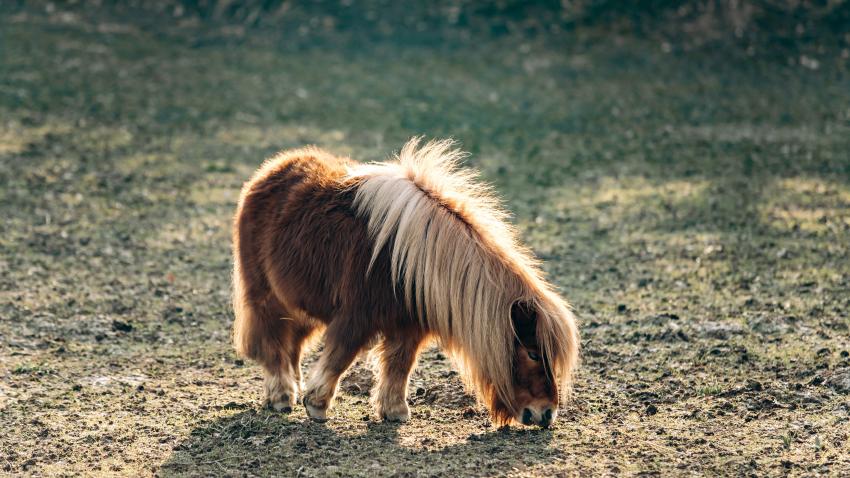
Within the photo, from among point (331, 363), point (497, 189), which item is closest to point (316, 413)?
point (331, 363)

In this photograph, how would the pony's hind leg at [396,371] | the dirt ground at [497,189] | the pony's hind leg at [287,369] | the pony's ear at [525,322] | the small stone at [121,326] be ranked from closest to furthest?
1. the pony's ear at [525,322]
2. the dirt ground at [497,189]
3. the pony's hind leg at [396,371]
4. the pony's hind leg at [287,369]
5. the small stone at [121,326]

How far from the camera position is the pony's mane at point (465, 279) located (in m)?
4.68

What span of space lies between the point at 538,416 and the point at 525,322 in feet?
1.51

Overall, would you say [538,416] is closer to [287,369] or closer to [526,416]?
[526,416]

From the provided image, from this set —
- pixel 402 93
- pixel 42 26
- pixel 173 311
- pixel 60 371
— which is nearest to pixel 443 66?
pixel 402 93

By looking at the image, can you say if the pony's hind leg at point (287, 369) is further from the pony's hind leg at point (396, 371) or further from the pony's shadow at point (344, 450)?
the pony's hind leg at point (396, 371)

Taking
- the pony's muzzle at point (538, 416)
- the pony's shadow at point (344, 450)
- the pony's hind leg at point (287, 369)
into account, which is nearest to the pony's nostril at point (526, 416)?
the pony's muzzle at point (538, 416)

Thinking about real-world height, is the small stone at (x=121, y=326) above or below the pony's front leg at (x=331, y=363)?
Result: below

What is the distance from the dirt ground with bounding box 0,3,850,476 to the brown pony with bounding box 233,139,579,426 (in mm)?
282

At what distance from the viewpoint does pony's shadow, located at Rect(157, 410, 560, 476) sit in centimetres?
454

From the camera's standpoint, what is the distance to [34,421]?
5160 millimetres

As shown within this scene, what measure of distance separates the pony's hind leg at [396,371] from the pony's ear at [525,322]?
0.58 metres

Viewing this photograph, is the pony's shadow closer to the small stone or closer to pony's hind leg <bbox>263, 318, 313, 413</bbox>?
pony's hind leg <bbox>263, 318, 313, 413</bbox>

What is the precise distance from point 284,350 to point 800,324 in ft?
11.0
